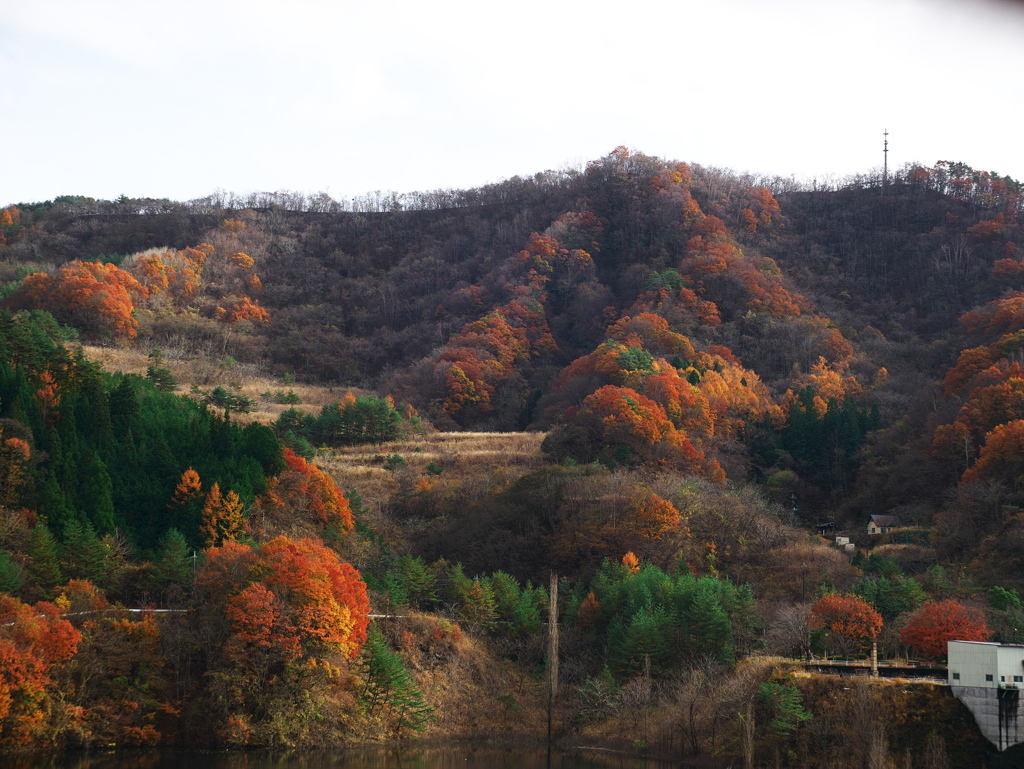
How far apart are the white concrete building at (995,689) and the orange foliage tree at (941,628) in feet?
10.1

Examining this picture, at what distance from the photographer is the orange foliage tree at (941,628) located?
34188 mm

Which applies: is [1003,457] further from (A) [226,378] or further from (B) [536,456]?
(A) [226,378]

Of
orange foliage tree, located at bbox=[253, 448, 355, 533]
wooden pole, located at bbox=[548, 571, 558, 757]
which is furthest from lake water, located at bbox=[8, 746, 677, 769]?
orange foliage tree, located at bbox=[253, 448, 355, 533]

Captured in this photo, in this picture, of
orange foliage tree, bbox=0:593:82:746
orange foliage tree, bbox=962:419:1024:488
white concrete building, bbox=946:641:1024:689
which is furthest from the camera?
orange foliage tree, bbox=962:419:1024:488

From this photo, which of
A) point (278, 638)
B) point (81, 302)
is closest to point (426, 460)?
point (278, 638)

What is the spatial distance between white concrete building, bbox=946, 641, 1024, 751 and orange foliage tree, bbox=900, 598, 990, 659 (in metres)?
3.08

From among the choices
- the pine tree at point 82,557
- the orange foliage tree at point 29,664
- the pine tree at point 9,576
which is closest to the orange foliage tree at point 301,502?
the pine tree at point 82,557

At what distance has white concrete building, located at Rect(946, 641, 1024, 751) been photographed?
1201 inches

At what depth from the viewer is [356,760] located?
33.3 meters

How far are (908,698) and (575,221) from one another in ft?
230

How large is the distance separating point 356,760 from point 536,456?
1049 inches

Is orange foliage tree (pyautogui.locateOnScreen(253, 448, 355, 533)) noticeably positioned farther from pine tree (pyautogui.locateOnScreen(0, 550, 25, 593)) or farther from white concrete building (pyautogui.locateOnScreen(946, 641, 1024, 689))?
white concrete building (pyautogui.locateOnScreen(946, 641, 1024, 689))

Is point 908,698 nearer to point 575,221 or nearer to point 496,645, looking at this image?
point 496,645

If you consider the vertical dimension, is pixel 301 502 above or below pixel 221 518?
below
